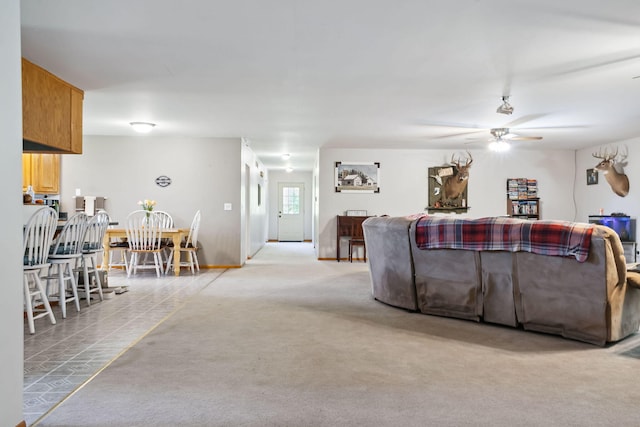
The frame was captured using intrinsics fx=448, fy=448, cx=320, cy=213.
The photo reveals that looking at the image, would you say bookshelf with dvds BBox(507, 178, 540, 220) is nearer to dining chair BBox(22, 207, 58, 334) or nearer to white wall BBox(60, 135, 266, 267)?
white wall BBox(60, 135, 266, 267)

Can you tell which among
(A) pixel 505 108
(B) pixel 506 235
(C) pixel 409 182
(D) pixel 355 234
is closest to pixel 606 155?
(C) pixel 409 182

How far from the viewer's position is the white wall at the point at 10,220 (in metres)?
1.82

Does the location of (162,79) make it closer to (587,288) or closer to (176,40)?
(176,40)

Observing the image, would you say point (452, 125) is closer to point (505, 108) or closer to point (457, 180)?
point (505, 108)

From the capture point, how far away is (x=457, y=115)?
6055mm

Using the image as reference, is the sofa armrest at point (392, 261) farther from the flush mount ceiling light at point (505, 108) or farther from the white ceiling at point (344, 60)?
the flush mount ceiling light at point (505, 108)

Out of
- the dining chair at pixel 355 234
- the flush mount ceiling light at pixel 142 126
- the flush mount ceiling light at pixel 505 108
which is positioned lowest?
the dining chair at pixel 355 234

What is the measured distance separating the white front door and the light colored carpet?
35.7 ft

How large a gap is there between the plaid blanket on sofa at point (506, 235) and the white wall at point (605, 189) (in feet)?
18.2

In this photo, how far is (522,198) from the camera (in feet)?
29.8

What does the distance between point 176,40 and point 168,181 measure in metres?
4.67

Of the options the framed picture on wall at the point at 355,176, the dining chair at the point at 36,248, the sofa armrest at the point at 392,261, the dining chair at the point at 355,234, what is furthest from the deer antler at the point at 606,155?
the dining chair at the point at 36,248

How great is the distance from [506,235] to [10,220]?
10.7ft

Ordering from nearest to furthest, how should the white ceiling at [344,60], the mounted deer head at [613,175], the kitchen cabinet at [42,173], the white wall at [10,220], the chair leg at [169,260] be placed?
1. the white wall at [10,220]
2. the white ceiling at [344,60]
3. the kitchen cabinet at [42,173]
4. the chair leg at [169,260]
5. the mounted deer head at [613,175]
